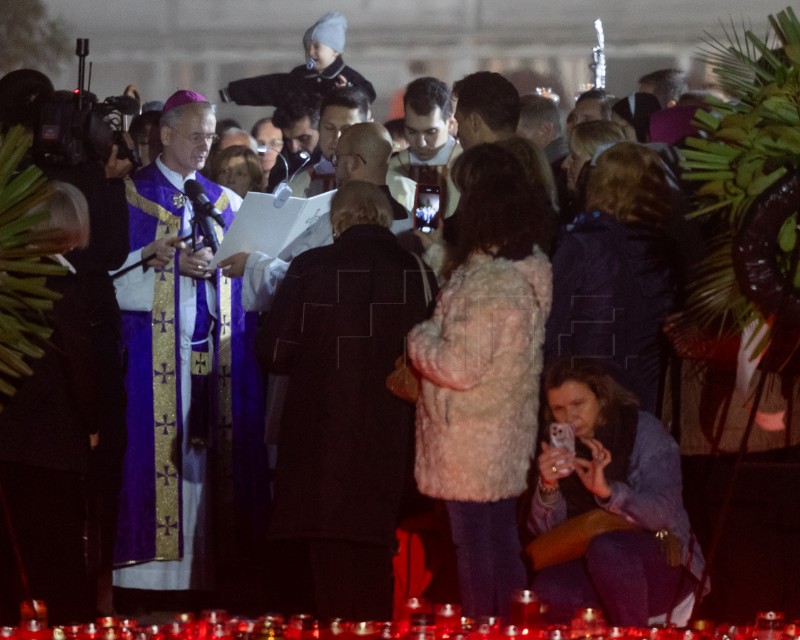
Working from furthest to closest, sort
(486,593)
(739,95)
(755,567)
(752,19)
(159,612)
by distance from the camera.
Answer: (752,19), (159,612), (755,567), (486,593), (739,95)

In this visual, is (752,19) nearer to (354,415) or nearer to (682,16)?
(682,16)

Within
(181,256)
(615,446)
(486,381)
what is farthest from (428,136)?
(615,446)

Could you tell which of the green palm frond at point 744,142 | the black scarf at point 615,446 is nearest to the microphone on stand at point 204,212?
the black scarf at point 615,446

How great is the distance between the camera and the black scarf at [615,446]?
509cm

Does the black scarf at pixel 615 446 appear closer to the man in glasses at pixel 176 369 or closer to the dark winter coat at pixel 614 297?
the dark winter coat at pixel 614 297

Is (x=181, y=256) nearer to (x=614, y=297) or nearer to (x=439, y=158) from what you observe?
(x=439, y=158)

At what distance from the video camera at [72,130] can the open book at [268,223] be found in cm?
65

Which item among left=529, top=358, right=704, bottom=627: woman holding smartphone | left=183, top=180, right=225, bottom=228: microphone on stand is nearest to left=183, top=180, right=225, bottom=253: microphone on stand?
left=183, top=180, right=225, bottom=228: microphone on stand

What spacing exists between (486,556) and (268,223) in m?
1.76

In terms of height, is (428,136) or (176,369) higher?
(428,136)

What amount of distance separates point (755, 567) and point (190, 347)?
101 inches

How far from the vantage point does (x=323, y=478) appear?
5.19 meters

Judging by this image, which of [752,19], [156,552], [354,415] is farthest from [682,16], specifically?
[156,552]

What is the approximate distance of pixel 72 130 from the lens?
6125 millimetres
